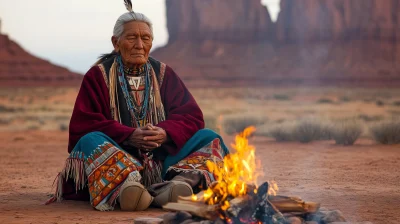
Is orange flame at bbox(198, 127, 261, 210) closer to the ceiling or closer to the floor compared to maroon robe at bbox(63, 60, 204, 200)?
closer to the floor

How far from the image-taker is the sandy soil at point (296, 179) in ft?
19.4

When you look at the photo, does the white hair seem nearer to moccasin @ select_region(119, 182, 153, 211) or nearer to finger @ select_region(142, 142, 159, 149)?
finger @ select_region(142, 142, 159, 149)

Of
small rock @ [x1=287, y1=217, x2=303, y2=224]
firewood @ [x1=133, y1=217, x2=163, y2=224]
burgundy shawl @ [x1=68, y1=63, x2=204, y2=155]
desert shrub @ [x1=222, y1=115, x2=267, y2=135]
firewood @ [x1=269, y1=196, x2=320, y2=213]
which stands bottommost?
desert shrub @ [x1=222, y1=115, x2=267, y2=135]

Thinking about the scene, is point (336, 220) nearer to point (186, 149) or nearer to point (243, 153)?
point (243, 153)

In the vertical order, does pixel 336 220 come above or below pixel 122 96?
below

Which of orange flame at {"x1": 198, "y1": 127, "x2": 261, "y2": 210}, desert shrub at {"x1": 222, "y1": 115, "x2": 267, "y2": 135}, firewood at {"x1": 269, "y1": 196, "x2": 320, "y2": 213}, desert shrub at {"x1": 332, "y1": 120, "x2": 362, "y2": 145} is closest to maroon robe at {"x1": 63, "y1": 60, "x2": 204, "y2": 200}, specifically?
orange flame at {"x1": 198, "y1": 127, "x2": 261, "y2": 210}

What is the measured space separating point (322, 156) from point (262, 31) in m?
86.8

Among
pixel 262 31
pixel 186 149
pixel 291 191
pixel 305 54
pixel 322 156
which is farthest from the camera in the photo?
pixel 262 31

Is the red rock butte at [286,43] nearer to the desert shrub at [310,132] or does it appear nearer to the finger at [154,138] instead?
the desert shrub at [310,132]

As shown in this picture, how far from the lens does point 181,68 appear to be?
89188mm

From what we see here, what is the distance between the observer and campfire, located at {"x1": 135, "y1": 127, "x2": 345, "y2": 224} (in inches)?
189

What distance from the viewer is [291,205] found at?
16.9ft

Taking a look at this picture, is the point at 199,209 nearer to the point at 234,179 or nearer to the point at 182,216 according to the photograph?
the point at 182,216

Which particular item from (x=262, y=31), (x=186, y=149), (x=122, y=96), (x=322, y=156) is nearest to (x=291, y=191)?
(x=186, y=149)
